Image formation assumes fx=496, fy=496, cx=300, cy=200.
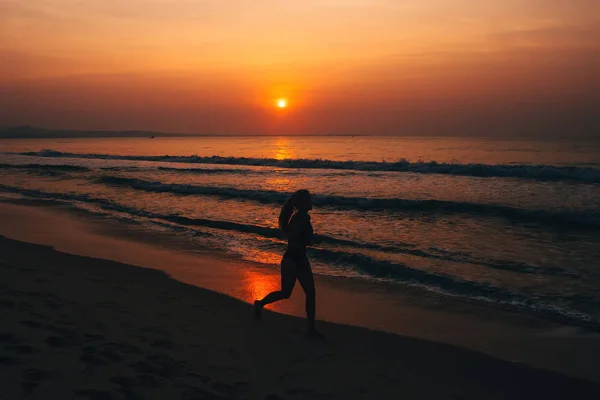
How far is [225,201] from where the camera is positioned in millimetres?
21766

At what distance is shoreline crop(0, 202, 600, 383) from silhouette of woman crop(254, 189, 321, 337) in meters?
1.04

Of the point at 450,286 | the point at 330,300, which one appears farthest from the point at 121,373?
the point at 450,286

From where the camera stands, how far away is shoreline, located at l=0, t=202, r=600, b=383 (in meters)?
6.16

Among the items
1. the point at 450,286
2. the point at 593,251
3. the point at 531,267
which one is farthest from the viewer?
the point at 593,251

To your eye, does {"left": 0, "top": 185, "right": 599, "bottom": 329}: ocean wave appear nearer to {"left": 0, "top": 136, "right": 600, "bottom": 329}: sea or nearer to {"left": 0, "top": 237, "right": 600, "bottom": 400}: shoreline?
{"left": 0, "top": 136, "right": 600, "bottom": 329}: sea

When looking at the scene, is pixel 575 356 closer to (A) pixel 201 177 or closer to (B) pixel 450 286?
(B) pixel 450 286

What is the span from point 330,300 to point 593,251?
784 centimetres

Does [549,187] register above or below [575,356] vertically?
above

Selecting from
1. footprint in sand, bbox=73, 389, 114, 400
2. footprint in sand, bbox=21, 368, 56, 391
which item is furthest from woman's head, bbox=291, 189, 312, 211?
footprint in sand, bbox=21, 368, 56, 391

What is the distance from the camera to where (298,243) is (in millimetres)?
6191

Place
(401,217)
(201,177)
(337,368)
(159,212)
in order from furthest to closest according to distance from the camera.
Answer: (201,177)
(159,212)
(401,217)
(337,368)

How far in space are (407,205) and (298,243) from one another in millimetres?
14228

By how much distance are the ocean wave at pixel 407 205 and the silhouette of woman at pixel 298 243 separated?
1256cm

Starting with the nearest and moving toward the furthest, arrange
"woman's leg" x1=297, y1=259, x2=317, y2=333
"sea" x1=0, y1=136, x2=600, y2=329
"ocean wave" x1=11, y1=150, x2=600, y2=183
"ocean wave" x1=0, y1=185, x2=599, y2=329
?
1. "woman's leg" x1=297, y1=259, x2=317, y2=333
2. "ocean wave" x1=0, y1=185, x2=599, y2=329
3. "sea" x1=0, y1=136, x2=600, y2=329
4. "ocean wave" x1=11, y1=150, x2=600, y2=183
